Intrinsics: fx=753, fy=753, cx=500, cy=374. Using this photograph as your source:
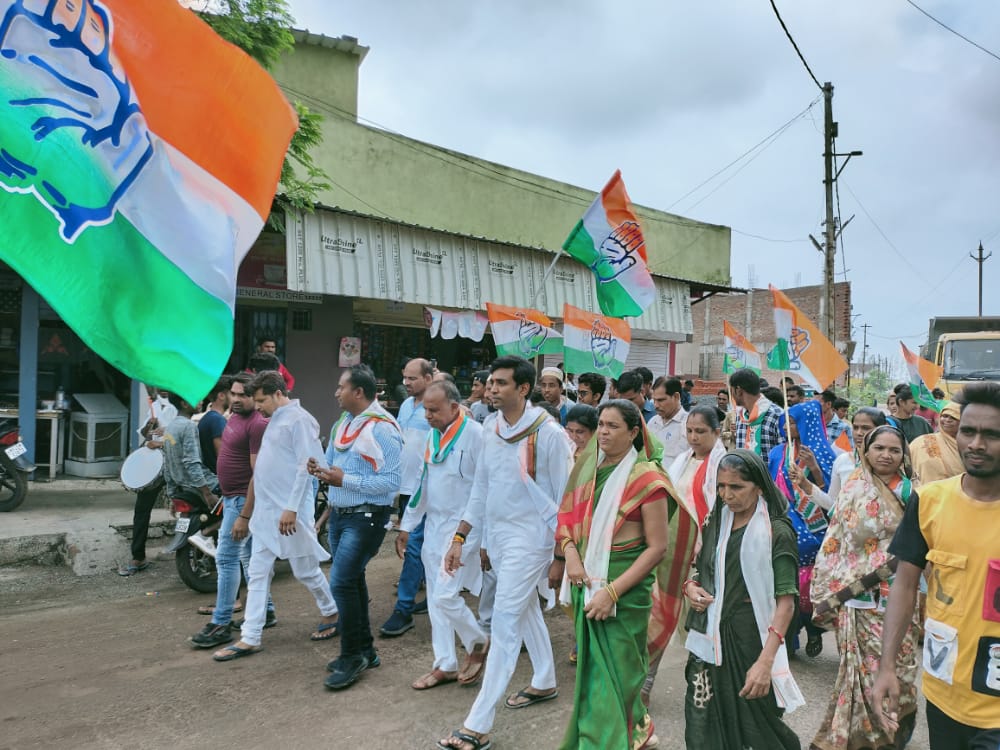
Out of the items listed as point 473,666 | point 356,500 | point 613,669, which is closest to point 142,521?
point 356,500

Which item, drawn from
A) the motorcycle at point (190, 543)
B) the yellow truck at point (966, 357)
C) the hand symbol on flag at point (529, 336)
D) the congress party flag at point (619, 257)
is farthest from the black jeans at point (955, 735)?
the yellow truck at point (966, 357)

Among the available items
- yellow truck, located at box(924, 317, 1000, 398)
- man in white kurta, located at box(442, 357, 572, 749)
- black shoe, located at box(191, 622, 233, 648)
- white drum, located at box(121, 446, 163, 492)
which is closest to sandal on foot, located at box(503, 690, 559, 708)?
man in white kurta, located at box(442, 357, 572, 749)

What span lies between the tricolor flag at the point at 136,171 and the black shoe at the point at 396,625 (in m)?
3.64

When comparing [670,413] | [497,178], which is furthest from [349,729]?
[497,178]

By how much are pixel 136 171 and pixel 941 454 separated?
5.29 meters

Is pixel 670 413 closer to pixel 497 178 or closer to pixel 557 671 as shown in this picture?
pixel 557 671

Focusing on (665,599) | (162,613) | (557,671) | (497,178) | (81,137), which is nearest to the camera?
(81,137)

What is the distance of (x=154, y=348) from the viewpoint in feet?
7.17

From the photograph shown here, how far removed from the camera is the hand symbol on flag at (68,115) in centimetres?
204

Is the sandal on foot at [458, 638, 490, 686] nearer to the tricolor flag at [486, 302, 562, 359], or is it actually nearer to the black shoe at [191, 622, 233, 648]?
the black shoe at [191, 622, 233, 648]

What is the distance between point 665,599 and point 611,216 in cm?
484

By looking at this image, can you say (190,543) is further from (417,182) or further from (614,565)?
(417,182)

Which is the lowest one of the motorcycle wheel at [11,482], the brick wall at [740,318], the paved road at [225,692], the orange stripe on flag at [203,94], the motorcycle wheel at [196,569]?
the paved road at [225,692]

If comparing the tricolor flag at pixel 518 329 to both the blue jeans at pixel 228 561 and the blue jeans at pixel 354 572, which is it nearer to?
the blue jeans at pixel 228 561
